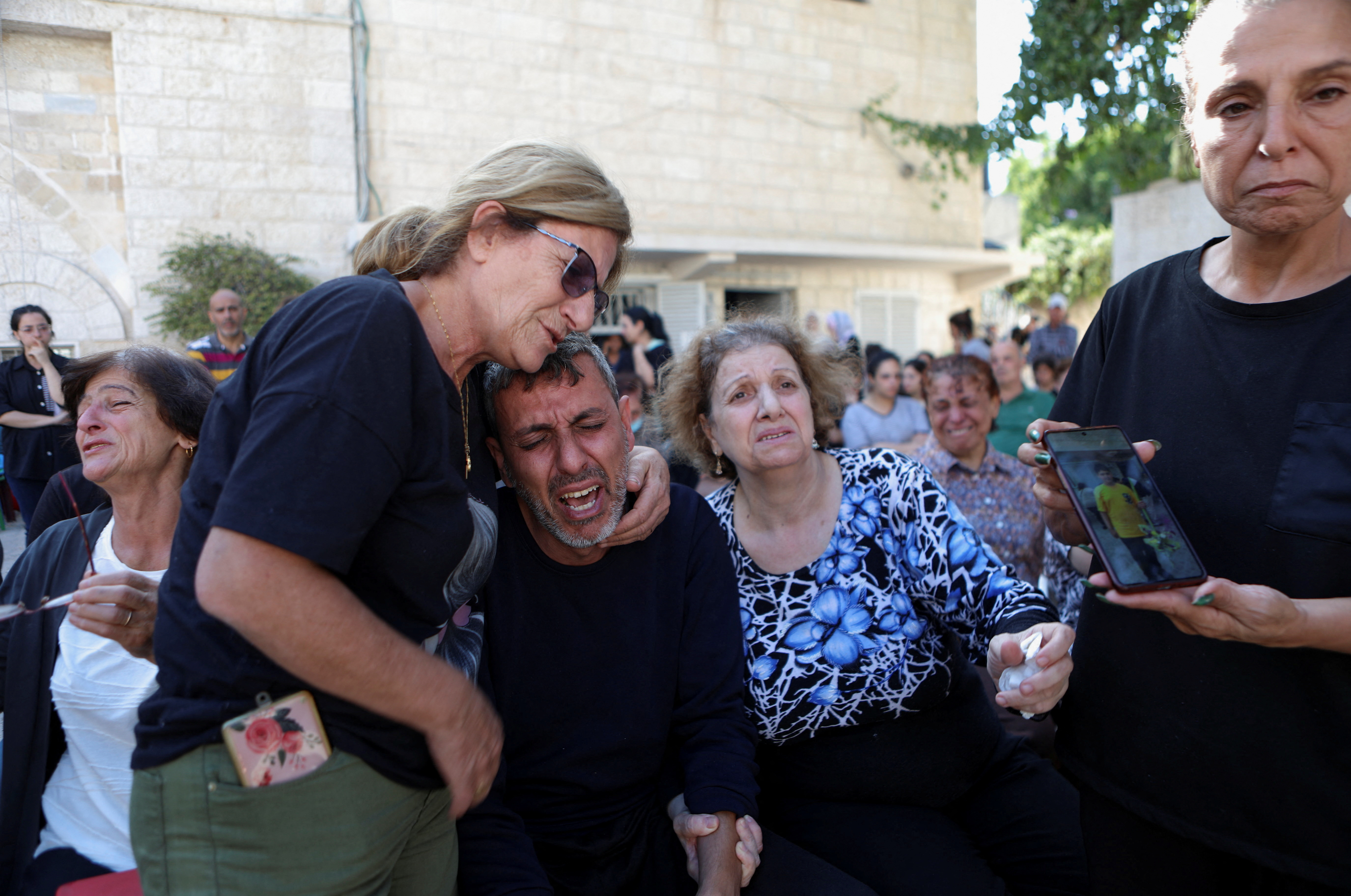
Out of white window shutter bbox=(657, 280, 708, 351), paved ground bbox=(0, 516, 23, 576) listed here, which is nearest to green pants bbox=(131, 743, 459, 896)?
paved ground bbox=(0, 516, 23, 576)

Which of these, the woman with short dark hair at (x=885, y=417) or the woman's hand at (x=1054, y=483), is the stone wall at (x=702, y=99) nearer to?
the woman with short dark hair at (x=885, y=417)

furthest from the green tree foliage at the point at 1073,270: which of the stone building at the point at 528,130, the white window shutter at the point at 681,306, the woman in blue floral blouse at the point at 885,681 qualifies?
the woman in blue floral blouse at the point at 885,681

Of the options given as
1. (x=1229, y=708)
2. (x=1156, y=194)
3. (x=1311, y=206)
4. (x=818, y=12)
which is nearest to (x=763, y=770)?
(x=1229, y=708)

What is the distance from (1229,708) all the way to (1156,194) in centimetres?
605

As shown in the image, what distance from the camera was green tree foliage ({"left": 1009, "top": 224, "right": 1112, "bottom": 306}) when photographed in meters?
22.1

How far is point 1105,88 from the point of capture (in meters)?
6.12

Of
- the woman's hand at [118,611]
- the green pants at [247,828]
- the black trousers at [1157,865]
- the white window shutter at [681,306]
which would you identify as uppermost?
the white window shutter at [681,306]

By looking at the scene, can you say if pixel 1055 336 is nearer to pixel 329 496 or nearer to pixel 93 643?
pixel 93 643

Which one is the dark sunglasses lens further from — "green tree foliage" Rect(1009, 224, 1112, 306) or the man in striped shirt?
"green tree foliage" Rect(1009, 224, 1112, 306)

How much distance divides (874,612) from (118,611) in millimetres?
1798

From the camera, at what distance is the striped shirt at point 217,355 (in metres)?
6.30

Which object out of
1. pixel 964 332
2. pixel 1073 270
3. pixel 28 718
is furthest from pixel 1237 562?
pixel 1073 270

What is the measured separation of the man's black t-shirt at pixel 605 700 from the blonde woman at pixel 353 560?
0.42m

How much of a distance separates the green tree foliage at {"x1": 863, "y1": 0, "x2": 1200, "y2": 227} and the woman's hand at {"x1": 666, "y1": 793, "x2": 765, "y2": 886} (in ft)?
14.7
